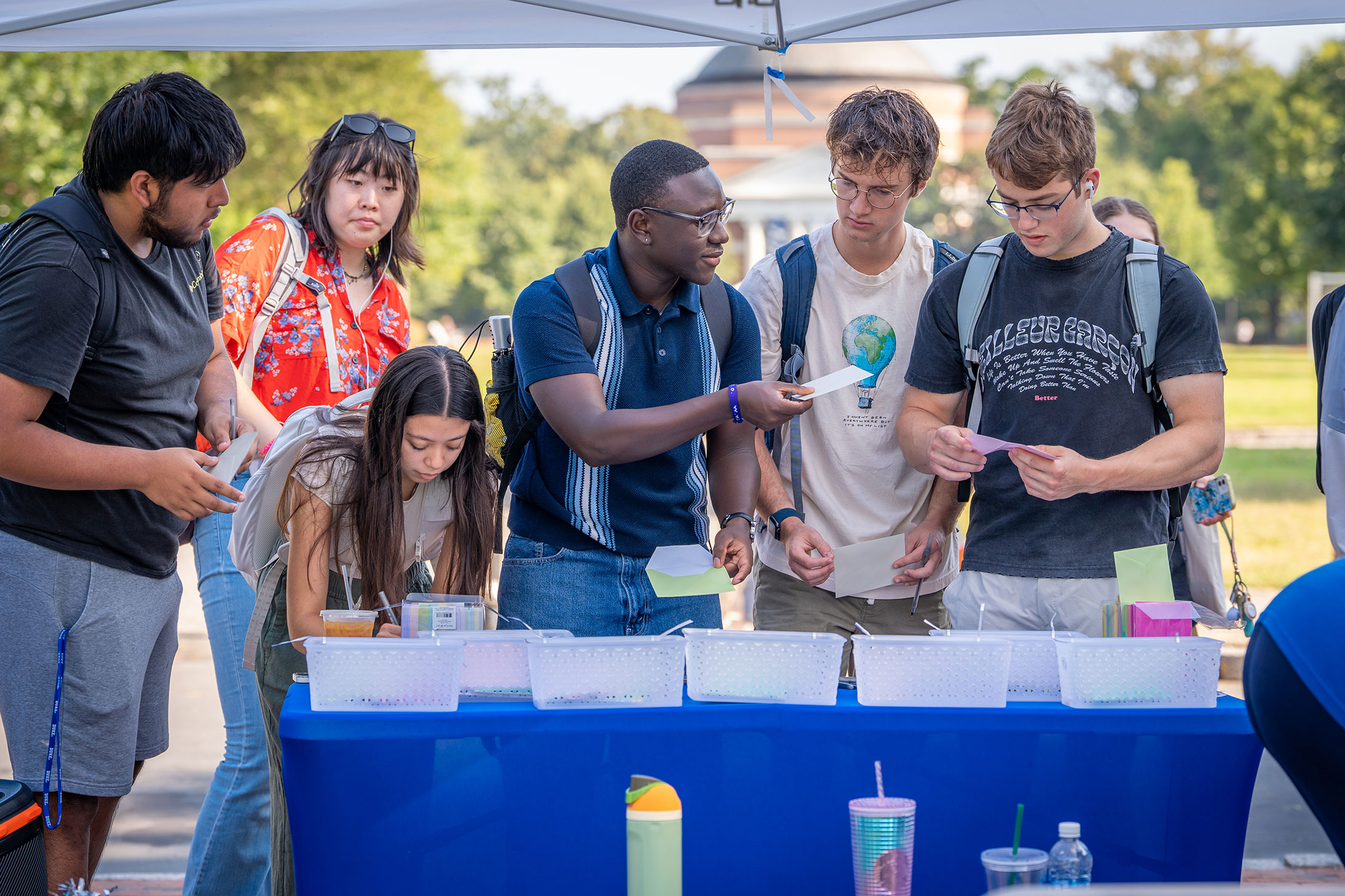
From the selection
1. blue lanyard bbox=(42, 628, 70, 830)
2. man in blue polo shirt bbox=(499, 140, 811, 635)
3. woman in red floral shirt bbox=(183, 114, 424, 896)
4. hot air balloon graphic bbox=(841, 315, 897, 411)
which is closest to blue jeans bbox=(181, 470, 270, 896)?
woman in red floral shirt bbox=(183, 114, 424, 896)

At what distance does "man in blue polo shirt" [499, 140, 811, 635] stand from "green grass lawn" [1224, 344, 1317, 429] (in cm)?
1430

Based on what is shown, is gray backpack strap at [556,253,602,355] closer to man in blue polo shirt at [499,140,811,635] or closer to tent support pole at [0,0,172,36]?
man in blue polo shirt at [499,140,811,635]

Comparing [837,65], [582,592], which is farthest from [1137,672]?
[837,65]

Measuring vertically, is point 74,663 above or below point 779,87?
below

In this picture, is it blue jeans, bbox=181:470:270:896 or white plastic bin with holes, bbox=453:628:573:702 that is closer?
white plastic bin with holes, bbox=453:628:573:702

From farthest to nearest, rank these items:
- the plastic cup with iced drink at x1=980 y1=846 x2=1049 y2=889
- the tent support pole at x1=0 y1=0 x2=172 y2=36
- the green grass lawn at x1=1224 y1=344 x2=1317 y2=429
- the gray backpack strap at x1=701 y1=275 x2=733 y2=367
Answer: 1. the green grass lawn at x1=1224 y1=344 x2=1317 y2=429
2. the tent support pole at x1=0 y1=0 x2=172 y2=36
3. the gray backpack strap at x1=701 y1=275 x2=733 y2=367
4. the plastic cup with iced drink at x1=980 y1=846 x2=1049 y2=889

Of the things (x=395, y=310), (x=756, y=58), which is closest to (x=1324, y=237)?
(x=395, y=310)

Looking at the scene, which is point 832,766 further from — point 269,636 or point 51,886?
point 51,886

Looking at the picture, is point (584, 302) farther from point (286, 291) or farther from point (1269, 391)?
point (1269, 391)

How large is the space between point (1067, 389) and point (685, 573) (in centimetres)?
98

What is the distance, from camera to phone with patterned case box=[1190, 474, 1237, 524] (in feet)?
11.3

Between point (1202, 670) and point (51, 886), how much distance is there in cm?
247

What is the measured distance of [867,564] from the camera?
3.24 metres

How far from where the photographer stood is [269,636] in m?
3.01
